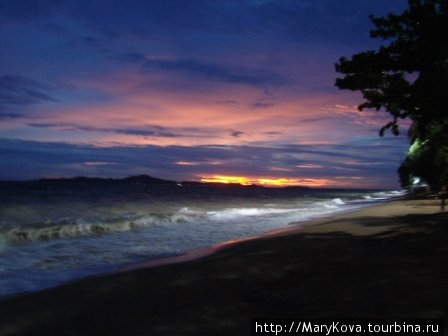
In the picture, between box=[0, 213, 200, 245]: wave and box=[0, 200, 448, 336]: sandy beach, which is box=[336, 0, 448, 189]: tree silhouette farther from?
box=[0, 213, 200, 245]: wave

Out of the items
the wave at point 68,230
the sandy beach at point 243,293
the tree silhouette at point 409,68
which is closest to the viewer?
the sandy beach at point 243,293

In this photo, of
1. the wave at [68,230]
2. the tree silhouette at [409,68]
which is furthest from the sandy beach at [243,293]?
the wave at [68,230]

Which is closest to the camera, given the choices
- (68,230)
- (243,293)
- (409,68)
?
(243,293)

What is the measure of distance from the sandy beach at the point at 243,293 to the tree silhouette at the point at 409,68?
361 cm

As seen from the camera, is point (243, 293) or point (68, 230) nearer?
point (243, 293)

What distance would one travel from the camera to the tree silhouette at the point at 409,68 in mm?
10148

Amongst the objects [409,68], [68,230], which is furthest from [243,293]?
[68,230]

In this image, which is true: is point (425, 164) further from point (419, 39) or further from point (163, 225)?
point (419, 39)

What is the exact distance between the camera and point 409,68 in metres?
11.1

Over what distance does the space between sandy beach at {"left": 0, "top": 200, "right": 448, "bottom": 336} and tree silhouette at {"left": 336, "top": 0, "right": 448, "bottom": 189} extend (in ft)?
11.9

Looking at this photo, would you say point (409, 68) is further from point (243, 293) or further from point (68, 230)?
point (68, 230)

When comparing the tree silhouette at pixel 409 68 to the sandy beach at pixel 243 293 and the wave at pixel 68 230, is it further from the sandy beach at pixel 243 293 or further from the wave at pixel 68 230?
the wave at pixel 68 230

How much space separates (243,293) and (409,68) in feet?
26.9

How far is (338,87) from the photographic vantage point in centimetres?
1177
